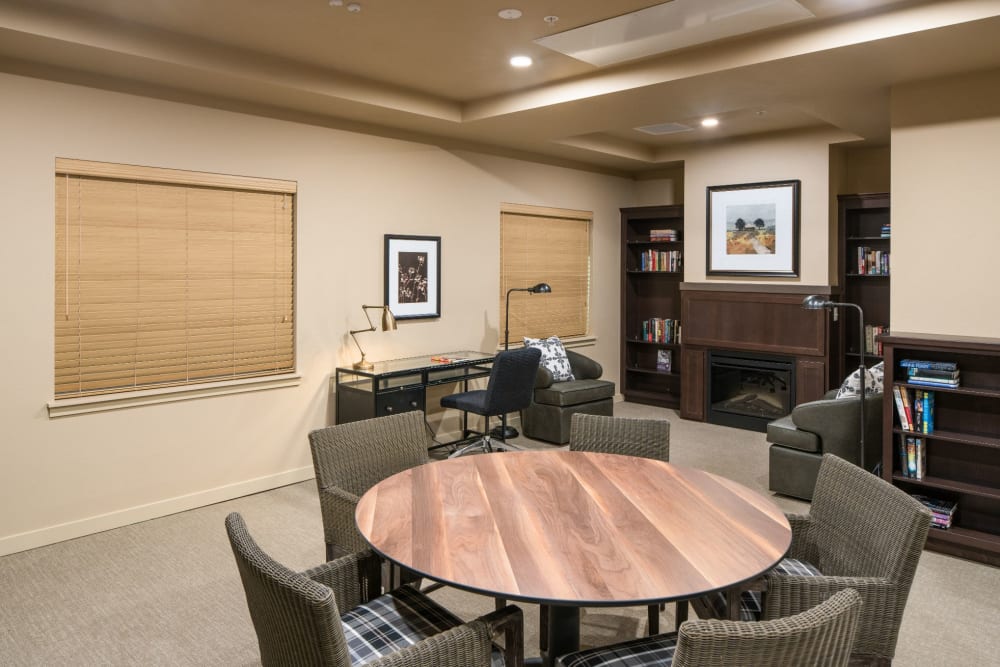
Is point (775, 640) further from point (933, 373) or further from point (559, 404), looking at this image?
point (559, 404)

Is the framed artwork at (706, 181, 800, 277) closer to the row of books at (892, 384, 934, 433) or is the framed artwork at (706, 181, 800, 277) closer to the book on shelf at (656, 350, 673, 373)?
the book on shelf at (656, 350, 673, 373)

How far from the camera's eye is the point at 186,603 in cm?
311

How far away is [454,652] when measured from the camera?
5.49ft

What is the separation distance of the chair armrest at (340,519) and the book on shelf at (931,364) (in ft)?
10.1

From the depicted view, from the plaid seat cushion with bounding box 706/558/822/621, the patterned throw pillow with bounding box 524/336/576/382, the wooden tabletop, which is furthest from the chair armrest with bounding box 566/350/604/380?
the plaid seat cushion with bounding box 706/558/822/621

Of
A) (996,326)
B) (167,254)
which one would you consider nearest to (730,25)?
(996,326)

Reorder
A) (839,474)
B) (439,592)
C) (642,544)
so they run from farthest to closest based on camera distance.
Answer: (439,592), (839,474), (642,544)

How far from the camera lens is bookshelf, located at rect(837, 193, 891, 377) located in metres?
6.23

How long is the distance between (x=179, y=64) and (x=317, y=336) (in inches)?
77.7

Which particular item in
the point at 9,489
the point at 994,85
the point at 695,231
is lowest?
the point at 9,489

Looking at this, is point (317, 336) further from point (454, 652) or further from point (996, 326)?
point (996, 326)

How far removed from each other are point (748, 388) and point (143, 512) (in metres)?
5.23

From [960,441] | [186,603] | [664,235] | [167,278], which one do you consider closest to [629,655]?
[186,603]

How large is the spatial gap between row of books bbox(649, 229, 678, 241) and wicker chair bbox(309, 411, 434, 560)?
16.2 ft
